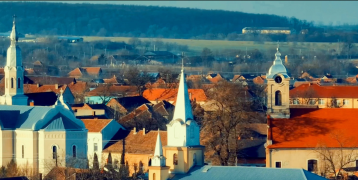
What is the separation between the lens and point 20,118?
65.2m

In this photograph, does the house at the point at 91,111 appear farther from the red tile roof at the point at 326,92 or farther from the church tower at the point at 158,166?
the church tower at the point at 158,166

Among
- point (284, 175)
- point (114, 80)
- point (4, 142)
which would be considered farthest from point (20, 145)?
point (114, 80)

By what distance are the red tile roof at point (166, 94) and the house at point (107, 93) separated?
2123 mm

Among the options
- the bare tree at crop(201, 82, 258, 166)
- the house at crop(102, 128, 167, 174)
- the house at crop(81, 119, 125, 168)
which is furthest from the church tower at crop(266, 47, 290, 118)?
the house at crop(81, 119, 125, 168)

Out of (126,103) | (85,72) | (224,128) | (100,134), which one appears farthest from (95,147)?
(85,72)

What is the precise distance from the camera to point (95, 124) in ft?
229

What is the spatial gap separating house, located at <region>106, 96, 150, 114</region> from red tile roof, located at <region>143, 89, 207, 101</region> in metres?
3.36

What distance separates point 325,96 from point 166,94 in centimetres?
1256

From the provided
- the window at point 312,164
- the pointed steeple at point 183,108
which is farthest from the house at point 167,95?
the pointed steeple at point 183,108

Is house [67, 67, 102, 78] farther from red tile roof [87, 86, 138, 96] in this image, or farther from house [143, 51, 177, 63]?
red tile roof [87, 86, 138, 96]

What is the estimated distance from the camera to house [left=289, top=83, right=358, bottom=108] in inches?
3716

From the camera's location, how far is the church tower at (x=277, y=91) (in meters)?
60.3

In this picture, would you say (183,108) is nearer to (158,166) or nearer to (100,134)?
(158,166)

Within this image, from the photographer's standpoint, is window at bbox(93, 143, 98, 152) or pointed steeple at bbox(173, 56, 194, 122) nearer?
pointed steeple at bbox(173, 56, 194, 122)
